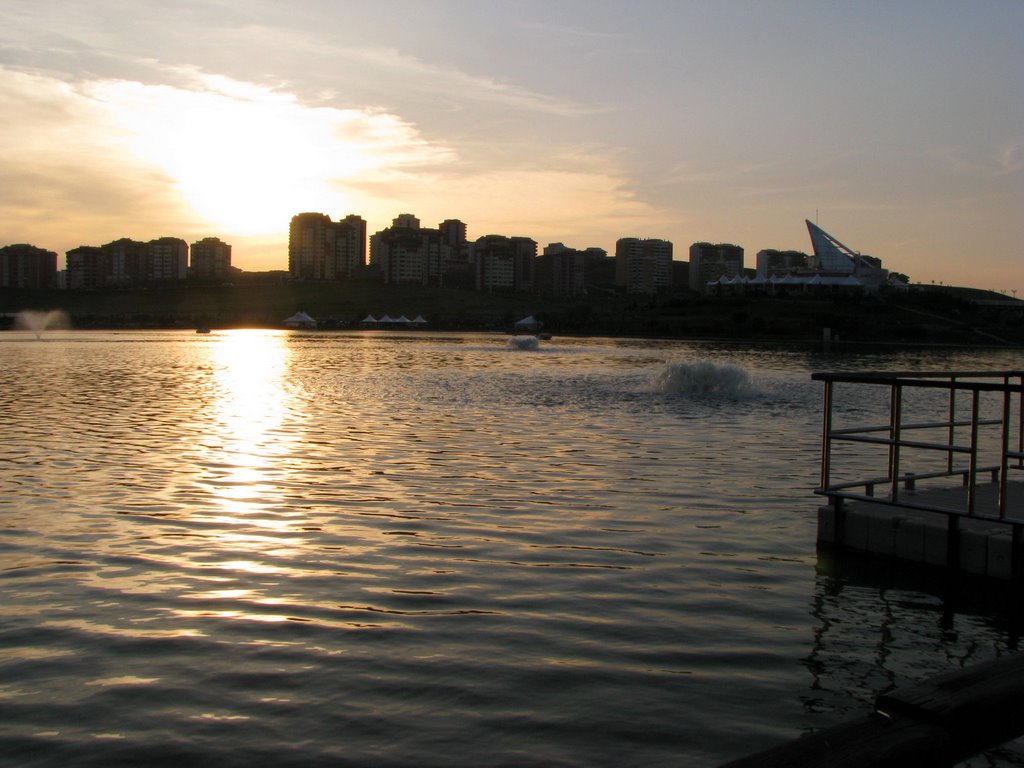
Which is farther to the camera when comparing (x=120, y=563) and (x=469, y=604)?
(x=120, y=563)

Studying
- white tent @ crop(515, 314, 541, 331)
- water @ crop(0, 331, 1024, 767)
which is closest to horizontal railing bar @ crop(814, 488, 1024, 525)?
water @ crop(0, 331, 1024, 767)

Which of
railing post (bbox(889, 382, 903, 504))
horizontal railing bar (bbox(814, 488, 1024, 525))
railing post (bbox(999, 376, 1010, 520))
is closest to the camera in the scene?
railing post (bbox(999, 376, 1010, 520))

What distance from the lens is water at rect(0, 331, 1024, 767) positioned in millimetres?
6664

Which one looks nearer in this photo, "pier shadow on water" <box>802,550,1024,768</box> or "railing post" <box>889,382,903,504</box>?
"pier shadow on water" <box>802,550,1024,768</box>

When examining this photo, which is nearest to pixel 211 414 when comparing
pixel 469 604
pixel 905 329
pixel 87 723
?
pixel 469 604

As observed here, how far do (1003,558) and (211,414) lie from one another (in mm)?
24105

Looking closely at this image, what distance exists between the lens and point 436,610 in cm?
938

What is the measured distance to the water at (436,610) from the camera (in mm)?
6664

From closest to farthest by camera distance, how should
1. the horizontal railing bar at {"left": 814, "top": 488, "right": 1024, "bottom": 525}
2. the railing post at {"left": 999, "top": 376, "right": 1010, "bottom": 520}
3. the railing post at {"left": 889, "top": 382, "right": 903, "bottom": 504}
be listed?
the railing post at {"left": 999, "top": 376, "right": 1010, "bottom": 520}
the horizontal railing bar at {"left": 814, "top": 488, "right": 1024, "bottom": 525}
the railing post at {"left": 889, "top": 382, "right": 903, "bottom": 504}

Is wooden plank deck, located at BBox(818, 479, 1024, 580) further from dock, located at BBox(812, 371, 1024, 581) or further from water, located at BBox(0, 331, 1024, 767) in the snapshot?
Result: water, located at BBox(0, 331, 1024, 767)

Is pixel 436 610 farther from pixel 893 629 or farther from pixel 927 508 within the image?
pixel 927 508

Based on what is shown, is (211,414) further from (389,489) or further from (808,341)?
(808,341)

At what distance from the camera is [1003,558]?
10.5 meters

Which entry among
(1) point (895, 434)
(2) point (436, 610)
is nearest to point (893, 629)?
(1) point (895, 434)
